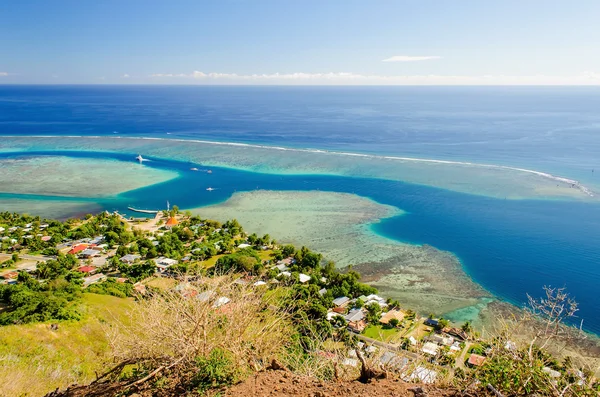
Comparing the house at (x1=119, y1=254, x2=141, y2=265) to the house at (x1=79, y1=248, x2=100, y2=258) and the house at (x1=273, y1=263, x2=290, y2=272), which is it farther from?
the house at (x1=273, y1=263, x2=290, y2=272)

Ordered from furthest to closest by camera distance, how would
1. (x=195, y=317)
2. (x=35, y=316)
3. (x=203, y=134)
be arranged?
(x=203, y=134)
(x=35, y=316)
(x=195, y=317)

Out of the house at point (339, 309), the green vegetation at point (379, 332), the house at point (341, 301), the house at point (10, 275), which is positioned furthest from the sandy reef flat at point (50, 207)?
the green vegetation at point (379, 332)

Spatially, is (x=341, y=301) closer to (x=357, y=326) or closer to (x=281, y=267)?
(x=357, y=326)

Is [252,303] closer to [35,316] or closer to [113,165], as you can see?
[35,316]

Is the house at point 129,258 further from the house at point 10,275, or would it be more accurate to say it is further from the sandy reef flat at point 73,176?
the sandy reef flat at point 73,176

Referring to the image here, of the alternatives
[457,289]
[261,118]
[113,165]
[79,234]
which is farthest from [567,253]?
[261,118]

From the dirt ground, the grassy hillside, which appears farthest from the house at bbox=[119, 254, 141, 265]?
the dirt ground
